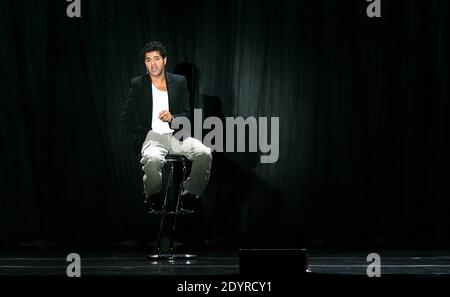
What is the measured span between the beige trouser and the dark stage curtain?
0.91 metres

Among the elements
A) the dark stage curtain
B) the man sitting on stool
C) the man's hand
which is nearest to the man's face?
the man sitting on stool

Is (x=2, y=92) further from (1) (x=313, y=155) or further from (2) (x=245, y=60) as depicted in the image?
(1) (x=313, y=155)

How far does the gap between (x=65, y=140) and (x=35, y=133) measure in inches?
9.0

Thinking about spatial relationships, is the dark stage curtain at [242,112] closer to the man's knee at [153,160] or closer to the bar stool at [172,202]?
the bar stool at [172,202]

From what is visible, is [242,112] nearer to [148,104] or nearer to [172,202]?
[172,202]

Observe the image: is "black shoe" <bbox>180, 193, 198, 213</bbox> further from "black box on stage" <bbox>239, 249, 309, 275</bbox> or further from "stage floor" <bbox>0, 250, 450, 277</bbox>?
"black box on stage" <bbox>239, 249, 309, 275</bbox>

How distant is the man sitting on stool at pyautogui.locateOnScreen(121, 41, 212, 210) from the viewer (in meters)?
5.18

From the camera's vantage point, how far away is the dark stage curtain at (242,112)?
242 inches

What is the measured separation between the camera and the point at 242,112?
243 inches

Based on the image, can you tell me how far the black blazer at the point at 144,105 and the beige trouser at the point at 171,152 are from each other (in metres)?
0.08

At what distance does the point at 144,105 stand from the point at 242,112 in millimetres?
1040

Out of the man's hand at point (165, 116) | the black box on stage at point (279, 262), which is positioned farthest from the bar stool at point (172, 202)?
the black box on stage at point (279, 262)
